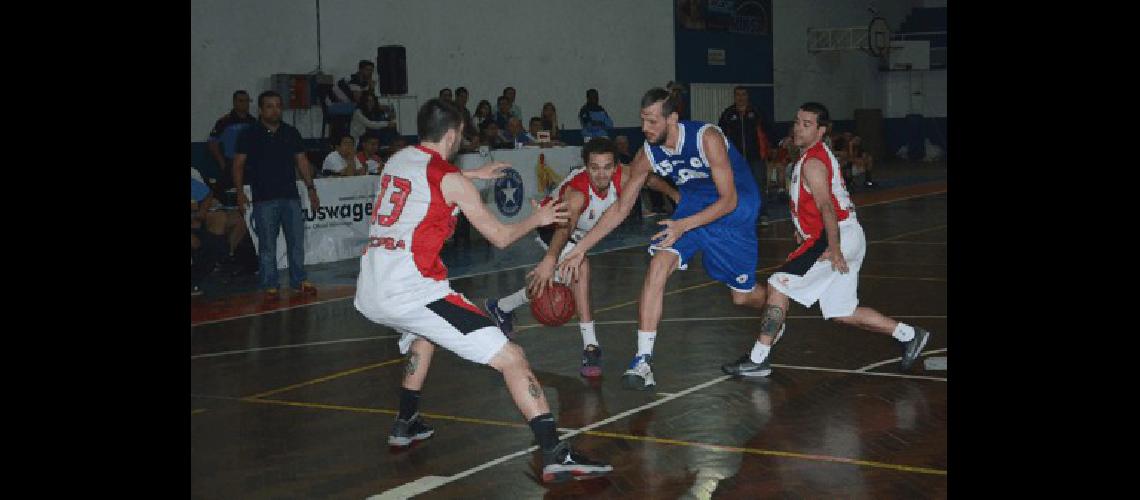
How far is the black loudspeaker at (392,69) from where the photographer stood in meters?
21.1

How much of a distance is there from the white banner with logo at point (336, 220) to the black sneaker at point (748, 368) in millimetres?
8468

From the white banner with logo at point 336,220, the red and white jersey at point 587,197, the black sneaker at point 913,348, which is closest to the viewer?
the black sneaker at point 913,348

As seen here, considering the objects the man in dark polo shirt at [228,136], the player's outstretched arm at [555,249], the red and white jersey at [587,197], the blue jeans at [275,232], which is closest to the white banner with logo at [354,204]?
the man in dark polo shirt at [228,136]

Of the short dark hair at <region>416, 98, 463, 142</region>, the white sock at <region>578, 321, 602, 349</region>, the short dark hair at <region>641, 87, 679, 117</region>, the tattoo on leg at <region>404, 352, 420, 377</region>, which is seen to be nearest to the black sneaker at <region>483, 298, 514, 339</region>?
the white sock at <region>578, 321, 602, 349</region>

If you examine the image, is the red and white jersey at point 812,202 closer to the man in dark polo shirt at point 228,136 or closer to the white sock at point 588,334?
the white sock at point 588,334

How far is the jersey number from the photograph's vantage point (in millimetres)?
6758

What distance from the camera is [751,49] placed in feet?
123

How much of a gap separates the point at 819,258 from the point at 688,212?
3.13 feet

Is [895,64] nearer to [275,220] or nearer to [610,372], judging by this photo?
[275,220]

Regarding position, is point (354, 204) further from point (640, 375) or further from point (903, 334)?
point (903, 334)

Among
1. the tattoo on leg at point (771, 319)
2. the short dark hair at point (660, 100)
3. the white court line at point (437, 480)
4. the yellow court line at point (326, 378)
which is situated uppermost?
the short dark hair at point (660, 100)
